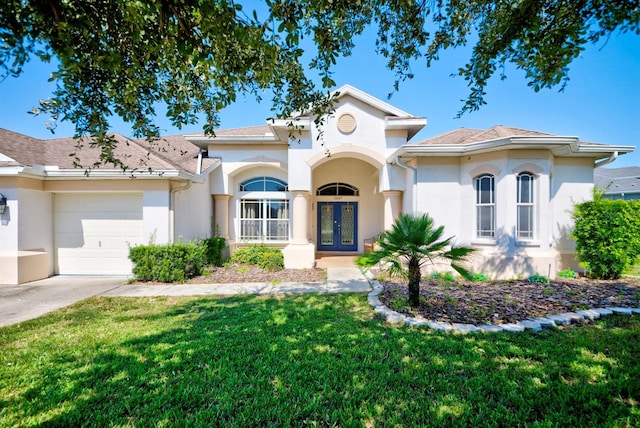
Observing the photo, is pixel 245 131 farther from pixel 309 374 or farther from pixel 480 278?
pixel 309 374

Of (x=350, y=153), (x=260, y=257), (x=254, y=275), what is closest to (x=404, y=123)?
(x=350, y=153)

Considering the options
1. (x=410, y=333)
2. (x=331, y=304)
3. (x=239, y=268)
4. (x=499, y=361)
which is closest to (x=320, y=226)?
(x=239, y=268)

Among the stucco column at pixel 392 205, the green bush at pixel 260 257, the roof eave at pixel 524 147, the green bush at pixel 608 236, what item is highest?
the roof eave at pixel 524 147

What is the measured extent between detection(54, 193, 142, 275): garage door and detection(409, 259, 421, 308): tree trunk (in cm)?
935

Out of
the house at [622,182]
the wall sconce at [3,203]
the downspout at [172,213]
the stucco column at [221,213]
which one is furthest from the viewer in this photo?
the house at [622,182]

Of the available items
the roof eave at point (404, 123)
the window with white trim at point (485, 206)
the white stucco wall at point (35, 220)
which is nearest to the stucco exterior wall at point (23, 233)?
the white stucco wall at point (35, 220)

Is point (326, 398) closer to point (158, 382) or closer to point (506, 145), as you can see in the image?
point (158, 382)

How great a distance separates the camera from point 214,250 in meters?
11.4

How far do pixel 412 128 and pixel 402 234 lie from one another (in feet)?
24.2

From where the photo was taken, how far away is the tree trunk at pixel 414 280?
5934 mm

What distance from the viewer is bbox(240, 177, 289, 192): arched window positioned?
13.6 meters

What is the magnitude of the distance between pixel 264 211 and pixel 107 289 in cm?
699

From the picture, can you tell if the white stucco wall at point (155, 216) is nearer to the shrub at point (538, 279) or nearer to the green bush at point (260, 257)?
the green bush at point (260, 257)

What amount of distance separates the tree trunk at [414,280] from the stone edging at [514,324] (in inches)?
22.0
